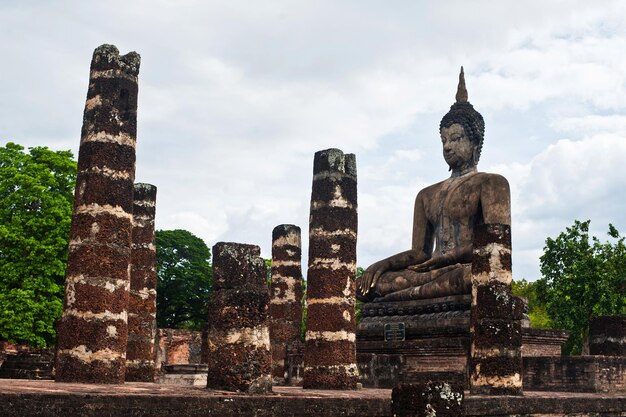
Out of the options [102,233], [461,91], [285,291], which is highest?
[461,91]

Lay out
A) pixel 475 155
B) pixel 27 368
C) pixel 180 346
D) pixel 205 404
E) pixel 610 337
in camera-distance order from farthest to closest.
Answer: pixel 180 346 < pixel 475 155 < pixel 27 368 < pixel 610 337 < pixel 205 404

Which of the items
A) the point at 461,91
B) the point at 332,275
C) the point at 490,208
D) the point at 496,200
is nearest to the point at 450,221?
the point at 490,208

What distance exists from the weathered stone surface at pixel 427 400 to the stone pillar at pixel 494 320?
5.84 m

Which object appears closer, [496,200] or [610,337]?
[610,337]

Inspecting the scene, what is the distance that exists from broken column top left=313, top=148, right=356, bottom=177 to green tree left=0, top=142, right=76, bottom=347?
49.7 ft

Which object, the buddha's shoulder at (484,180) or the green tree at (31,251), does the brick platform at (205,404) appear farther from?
the green tree at (31,251)

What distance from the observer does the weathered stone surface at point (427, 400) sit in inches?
221

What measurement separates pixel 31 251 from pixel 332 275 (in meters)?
16.1

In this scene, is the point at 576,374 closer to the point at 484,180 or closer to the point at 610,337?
the point at 610,337

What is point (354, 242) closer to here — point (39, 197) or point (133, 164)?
point (133, 164)

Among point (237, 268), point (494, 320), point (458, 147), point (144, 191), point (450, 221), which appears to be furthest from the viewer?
point (458, 147)

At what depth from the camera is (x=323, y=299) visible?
1351 cm

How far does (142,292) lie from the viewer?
648 inches

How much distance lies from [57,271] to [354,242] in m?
15.7
